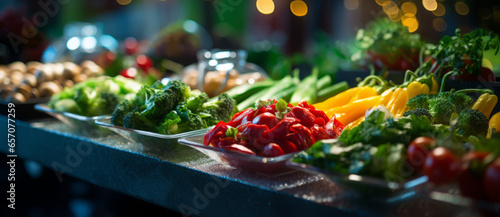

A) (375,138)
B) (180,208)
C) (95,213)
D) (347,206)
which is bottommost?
(95,213)

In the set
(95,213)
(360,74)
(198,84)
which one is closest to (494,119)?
(360,74)

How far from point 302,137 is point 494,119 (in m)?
0.57

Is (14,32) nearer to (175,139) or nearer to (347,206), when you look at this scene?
(175,139)

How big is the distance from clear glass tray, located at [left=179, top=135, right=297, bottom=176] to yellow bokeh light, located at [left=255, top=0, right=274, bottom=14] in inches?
273

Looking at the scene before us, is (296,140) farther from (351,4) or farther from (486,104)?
(351,4)

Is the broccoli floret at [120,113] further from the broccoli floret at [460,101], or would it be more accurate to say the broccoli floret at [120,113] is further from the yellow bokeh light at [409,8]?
the yellow bokeh light at [409,8]

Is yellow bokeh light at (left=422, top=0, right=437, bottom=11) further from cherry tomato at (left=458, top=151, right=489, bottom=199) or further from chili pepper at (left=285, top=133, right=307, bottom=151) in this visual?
cherry tomato at (left=458, top=151, right=489, bottom=199)

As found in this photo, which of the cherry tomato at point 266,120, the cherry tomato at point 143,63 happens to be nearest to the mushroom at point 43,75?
the cherry tomato at point 143,63

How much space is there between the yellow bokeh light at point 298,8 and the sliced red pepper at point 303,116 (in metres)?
A: 5.37

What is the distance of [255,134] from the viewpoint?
4.13ft

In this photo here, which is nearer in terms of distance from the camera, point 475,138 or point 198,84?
point 475,138

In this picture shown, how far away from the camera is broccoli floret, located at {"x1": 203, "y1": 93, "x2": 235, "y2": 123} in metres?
1.66

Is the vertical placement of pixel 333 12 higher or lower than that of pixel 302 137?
lower

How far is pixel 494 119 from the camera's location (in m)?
1.32
